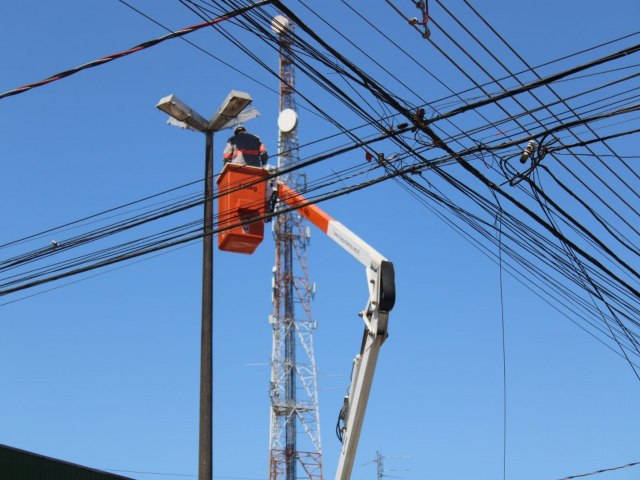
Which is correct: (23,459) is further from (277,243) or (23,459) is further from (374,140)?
(277,243)

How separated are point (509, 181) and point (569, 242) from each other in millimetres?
1457

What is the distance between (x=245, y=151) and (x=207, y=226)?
1.35 meters

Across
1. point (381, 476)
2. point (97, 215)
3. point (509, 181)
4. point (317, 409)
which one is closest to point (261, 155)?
point (97, 215)

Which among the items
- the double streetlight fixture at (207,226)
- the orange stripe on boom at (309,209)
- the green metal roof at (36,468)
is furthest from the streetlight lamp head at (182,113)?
the green metal roof at (36,468)

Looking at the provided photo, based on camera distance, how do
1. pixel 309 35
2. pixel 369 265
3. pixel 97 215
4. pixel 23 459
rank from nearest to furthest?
pixel 309 35 < pixel 369 265 < pixel 97 215 < pixel 23 459

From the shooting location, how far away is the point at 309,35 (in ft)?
34.1

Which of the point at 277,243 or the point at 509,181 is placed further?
the point at 277,243

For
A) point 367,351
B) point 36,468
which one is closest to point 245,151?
point 367,351

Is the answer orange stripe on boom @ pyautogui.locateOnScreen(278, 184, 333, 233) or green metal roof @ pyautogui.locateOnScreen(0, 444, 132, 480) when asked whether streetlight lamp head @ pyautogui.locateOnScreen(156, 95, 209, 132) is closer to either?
orange stripe on boom @ pyautogui.locateOnScreen(278, 184, 333, 233)

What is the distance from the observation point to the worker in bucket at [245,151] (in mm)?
13867

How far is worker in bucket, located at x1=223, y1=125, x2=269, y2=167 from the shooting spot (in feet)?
45.5

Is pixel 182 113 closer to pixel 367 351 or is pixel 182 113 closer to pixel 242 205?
pixel 242 205

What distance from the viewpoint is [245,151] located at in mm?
13906

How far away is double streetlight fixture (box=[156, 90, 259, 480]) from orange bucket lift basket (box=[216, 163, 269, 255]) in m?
0.24
